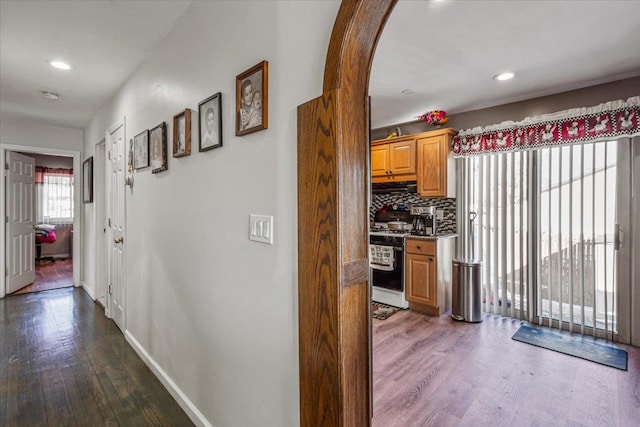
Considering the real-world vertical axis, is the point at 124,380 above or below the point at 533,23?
below

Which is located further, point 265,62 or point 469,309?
point 469,309

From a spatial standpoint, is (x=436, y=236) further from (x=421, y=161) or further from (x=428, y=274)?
(x=421, y=161)

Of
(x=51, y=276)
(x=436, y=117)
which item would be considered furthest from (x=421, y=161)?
(x=51, y=276)

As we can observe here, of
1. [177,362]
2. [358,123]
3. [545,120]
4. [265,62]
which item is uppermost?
[545,120]

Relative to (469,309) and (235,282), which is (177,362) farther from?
(469,309)

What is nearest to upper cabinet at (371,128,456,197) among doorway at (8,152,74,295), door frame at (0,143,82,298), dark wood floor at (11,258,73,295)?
door frame at (0,143,82,298)

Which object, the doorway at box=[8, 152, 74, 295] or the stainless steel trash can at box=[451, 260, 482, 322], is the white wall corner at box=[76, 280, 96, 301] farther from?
the stainless steel trash can at box=[451, 260, 482, 322]

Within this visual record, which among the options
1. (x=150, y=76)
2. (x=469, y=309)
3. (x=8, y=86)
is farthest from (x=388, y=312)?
(x=8, y=86)

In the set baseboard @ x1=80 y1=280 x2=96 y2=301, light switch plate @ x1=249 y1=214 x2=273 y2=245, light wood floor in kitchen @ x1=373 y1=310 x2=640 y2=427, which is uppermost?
light switch plate @ x1=249 y1=214 x2=273 y2=245

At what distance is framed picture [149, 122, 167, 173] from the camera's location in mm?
2158

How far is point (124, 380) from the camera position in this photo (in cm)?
225

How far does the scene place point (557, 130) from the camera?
3.17 metres

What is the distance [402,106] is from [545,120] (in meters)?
1.45

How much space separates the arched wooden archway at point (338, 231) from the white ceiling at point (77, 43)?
1.42m
